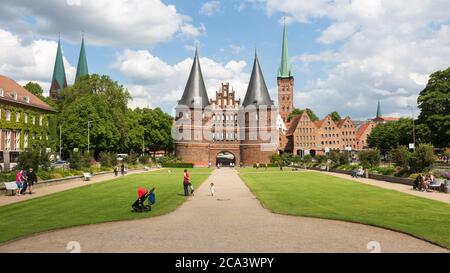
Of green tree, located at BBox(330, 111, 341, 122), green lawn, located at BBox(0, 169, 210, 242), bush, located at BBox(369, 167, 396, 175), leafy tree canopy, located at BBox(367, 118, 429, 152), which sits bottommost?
green lawn, located at BBox(0, 169, 210, 242)

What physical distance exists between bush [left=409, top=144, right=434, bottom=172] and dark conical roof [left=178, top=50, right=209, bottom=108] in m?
58.7

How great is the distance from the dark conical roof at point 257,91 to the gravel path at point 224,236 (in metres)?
72.4

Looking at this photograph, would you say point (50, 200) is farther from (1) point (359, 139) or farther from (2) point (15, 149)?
(1) point (359, 139)

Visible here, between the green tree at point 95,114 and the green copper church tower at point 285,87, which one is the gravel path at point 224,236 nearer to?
the green tree at point 95,114

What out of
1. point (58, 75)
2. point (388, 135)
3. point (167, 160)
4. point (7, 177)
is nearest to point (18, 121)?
point (7, 177)

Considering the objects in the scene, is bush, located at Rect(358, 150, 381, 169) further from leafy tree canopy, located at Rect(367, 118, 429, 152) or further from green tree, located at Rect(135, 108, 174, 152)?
green tree, located at Rect(135, 108, 174, 152)

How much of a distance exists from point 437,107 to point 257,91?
36.4 m

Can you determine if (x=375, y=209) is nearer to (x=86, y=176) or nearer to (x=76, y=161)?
(x=86, y=176)

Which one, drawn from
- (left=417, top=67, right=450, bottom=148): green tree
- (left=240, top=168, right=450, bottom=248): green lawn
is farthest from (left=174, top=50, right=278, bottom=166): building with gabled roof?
(left=240, top=168, right=450, bottom=248): green lawn

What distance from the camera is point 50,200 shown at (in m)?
20.2

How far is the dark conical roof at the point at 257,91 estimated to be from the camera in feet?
285

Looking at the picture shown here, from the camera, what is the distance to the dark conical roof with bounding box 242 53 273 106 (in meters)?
86.8
